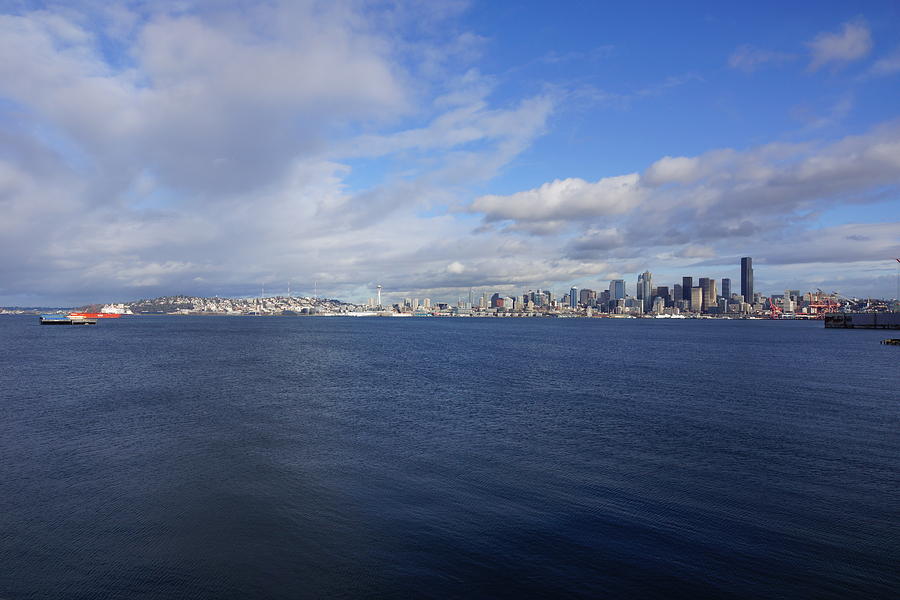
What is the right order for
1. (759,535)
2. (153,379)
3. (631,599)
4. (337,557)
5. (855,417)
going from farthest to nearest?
(153,379), (855,417), (759,535), (337,557), (631,599)

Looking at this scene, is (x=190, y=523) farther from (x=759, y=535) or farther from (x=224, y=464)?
(x=759, y=535)

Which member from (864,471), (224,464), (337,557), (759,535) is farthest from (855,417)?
(224,464)

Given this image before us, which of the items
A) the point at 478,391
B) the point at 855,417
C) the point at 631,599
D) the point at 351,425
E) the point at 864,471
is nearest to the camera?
the point at 631,599

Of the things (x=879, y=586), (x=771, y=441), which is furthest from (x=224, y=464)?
(x=771, y=441)

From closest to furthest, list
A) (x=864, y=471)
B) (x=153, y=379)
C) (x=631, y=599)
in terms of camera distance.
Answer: (x=631, y=599), (x=864, y=471), (x=153, y=379)

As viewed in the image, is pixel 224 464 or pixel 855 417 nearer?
pixel 224 464

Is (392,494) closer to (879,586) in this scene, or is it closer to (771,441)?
(879,586)
